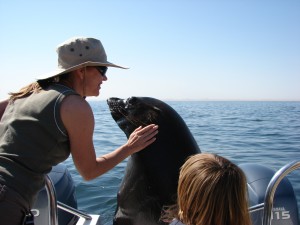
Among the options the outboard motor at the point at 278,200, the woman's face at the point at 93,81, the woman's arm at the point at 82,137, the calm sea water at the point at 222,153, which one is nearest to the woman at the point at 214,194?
the woman's arm at the point at 82,137

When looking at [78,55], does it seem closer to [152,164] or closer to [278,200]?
[152,164]

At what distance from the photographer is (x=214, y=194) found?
163cm

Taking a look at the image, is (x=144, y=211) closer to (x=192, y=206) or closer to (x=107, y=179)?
(x=192, y=206)

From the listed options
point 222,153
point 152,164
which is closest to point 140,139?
point 152,164

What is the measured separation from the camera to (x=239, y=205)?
166cm

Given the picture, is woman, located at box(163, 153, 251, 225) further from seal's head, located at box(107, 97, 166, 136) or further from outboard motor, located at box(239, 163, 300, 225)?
outboard motor, located at box(239, 163, 300, 225)

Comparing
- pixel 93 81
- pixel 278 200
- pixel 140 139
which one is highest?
pixel 93 81

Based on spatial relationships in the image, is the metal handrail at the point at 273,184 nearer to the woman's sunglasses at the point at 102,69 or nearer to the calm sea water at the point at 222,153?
the woman's sunglasses at the point at 102,69

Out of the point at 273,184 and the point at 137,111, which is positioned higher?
the point at 137,111

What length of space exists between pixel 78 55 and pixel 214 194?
0.99 meters

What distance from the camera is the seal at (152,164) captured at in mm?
3029

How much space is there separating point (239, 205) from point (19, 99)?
122cm

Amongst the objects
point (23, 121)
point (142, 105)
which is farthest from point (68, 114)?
point (142, 105)

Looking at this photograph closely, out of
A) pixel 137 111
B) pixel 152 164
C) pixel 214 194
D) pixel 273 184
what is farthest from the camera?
pixel 137 111
